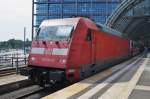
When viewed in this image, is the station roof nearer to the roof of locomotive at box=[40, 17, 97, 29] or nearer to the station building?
the station building

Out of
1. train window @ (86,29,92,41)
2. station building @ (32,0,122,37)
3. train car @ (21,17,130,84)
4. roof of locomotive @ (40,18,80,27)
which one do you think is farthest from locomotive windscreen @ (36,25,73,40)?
station building @ (32,0,122,37)

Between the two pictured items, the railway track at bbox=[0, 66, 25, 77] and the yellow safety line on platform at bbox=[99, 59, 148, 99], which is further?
the railway track at bbox=[0, 66, 25, 77]

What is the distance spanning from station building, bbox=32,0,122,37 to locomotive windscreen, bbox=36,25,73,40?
5956cm

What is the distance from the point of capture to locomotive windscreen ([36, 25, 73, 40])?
1392 centimetres

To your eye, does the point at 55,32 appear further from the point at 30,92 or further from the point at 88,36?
the point at 30,92

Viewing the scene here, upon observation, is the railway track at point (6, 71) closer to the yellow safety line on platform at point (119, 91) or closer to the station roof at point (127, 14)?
the yellow safety line on platform at point (119, 91)

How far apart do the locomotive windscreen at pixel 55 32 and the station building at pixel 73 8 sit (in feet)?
195

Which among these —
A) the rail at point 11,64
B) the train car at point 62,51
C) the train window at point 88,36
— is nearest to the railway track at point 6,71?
the rail at point 11,64

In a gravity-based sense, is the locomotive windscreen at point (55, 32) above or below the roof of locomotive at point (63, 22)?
below

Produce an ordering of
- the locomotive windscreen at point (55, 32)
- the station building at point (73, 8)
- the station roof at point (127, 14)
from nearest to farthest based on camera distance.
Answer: the locomotive windscreen at point (55, 32)
the station roof at point (127, 14)
the station building at point (73, 8)

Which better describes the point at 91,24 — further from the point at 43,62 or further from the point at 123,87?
the point at 123,87

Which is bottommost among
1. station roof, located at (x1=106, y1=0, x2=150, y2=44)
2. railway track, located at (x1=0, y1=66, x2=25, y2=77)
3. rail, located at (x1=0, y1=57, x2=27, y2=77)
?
railway track, located at (x1=0, y1=66, x2=25, y2=77)

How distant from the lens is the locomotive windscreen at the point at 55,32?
13.9 m

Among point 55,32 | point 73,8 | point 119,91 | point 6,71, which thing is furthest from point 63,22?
point 73,8
